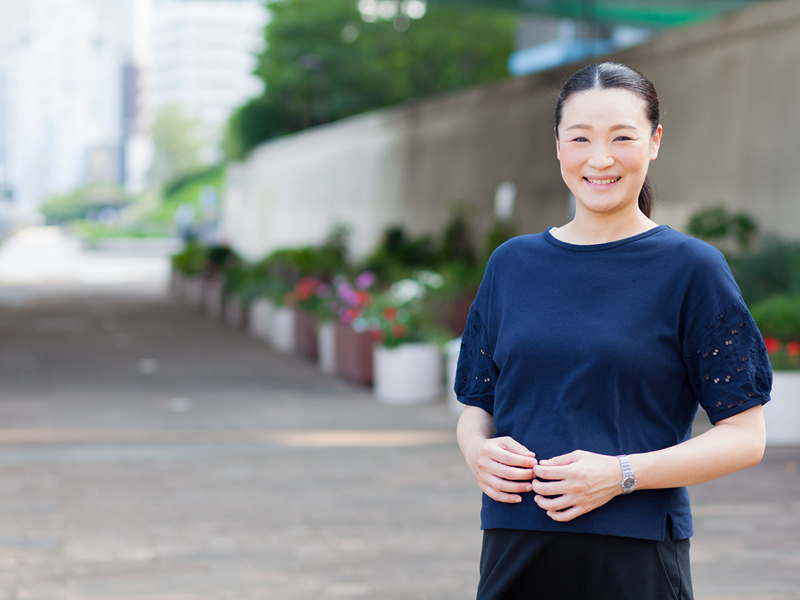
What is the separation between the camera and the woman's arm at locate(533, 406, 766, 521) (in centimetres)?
176

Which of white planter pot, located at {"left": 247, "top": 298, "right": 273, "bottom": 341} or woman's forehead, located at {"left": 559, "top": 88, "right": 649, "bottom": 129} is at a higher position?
woman's forehead, located at {"left": 559, "top": 88, "right": 649, "bottom": 129}

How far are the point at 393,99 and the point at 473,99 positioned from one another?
20.4 metres

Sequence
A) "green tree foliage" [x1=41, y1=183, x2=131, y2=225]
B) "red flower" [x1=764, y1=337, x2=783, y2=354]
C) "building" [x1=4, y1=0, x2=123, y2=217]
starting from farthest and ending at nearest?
"building" [x1=4, y1=0, x2=123, y2=217], "green tree foliage" [x1=41, y1=183, x2=131, y2=225], "red flower" [x1=764, y1=337, x2=783, y2=354]

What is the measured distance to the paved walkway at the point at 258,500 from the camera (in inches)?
172

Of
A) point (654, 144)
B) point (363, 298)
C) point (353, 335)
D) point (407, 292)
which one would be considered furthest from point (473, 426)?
point (363, 298)

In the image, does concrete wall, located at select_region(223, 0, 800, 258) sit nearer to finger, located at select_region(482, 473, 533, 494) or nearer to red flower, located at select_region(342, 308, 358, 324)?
finger, located at select_region(482, 473, 533, 494)

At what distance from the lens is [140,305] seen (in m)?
19.9

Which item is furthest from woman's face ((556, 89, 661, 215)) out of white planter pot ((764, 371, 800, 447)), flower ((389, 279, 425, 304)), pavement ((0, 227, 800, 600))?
flower ((389, 279, 425, 304))

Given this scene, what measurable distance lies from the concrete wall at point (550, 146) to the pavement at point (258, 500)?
1.95 m

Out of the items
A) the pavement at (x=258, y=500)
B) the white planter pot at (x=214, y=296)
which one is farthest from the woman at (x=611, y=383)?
the white planter pot at (x=214, y=296)

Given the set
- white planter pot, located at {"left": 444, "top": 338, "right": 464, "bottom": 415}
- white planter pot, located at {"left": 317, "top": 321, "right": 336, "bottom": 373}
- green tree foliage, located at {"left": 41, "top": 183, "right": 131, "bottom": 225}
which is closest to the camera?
white planter pot, located at {"left": 444, "top": 338, "right": 464, "bottom": 415}

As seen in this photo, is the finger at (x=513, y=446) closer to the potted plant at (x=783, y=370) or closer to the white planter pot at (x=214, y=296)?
the potted plant at (x=783, y=370)

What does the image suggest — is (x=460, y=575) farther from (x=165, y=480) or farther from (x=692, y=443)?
(x=692, y=443)

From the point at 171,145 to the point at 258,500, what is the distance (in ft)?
337
